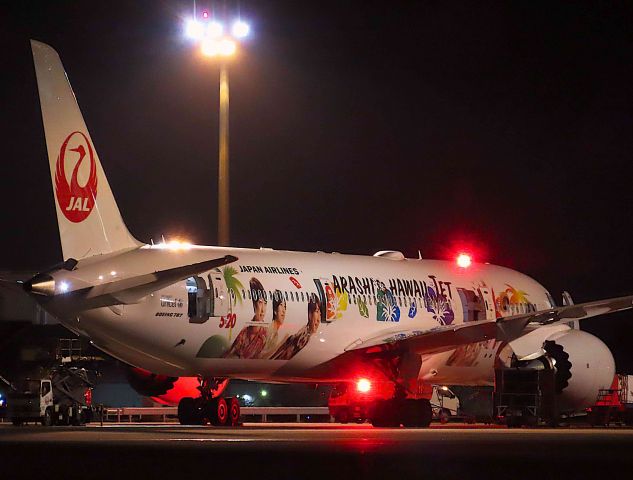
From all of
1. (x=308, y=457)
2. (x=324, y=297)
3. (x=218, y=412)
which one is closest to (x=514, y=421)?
(x=324, y=297)

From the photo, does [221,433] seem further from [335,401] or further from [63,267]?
[335,401]

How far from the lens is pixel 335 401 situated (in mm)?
37750

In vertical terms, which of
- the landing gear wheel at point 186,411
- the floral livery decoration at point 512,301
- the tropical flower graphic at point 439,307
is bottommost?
the landing gear wheel at point 186,411

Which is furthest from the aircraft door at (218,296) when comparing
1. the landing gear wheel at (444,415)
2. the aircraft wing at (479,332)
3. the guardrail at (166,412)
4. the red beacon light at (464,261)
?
the landing gear wheel at (444,415)

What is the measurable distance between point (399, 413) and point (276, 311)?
4.26 metres

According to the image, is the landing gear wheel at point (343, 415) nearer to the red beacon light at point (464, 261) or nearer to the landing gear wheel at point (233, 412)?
the landing gear wheel at point (233, 412)

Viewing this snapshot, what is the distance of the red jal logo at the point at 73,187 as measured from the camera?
29547 mm

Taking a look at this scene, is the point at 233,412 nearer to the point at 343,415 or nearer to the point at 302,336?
the point at 302,336

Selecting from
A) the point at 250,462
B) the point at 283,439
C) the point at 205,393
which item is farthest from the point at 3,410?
the point at 250,462

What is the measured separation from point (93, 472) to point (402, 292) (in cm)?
2239

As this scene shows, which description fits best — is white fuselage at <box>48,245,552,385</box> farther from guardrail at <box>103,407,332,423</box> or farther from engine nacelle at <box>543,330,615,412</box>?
guardrail at <box>103,407,332,423</box>

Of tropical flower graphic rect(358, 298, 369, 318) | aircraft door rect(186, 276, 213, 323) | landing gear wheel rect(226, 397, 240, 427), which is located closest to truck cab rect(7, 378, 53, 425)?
landing gear wheel rect(226, 397, 240, 427)

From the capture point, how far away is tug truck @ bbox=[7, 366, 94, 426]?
38562 millimetres

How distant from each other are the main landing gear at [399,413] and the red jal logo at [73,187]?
377 inches
